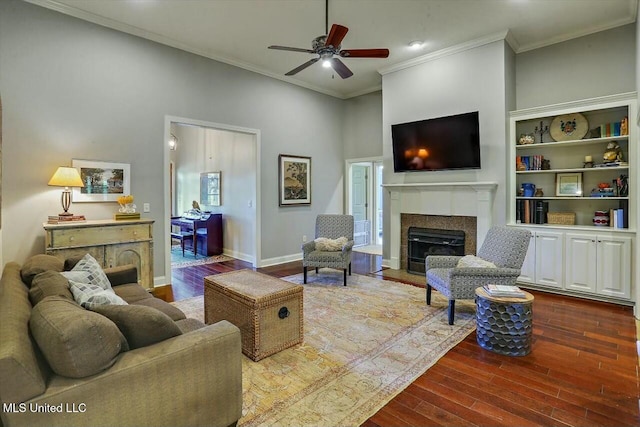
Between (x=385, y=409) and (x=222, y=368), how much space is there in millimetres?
1062

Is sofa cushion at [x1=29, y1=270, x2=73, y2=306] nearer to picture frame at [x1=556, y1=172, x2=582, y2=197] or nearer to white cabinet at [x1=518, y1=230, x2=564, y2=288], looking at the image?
white cabinet at [x1=518, y1=230, x2=564, y2=288]

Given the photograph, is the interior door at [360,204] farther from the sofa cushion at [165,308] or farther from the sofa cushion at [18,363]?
the sofa cushion at [18,363]

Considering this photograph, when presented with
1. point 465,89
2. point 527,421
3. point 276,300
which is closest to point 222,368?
point 276,300

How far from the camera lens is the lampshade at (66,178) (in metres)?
3.65

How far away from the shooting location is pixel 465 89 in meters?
4.96

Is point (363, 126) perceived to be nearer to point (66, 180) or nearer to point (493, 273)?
point (493, 273)

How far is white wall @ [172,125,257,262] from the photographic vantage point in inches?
257

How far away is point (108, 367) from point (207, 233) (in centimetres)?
588

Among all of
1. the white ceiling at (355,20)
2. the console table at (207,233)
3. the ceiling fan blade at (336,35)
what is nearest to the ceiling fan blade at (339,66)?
the ceiling fan blade at (336,35)

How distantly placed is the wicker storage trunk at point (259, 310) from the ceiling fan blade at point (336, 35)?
2.32m

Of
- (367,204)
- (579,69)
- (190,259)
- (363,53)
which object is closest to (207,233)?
(190,259)

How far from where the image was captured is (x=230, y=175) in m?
7.11

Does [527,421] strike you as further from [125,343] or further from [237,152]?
[237,152]

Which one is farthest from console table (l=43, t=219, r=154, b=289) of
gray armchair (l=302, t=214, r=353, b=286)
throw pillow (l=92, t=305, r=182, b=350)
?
throw pillow (l=92, t=305, r=182, b=350)
